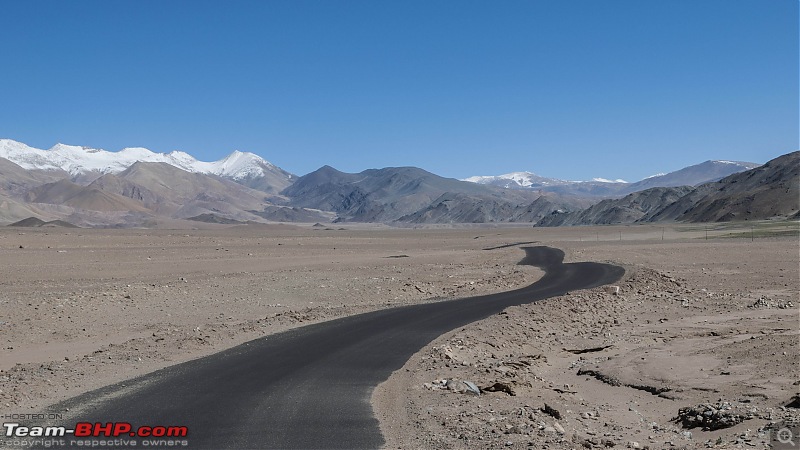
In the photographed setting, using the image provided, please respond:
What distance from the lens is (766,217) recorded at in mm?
128125

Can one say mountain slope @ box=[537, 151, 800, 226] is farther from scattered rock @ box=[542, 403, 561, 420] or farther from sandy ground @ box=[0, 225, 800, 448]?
scattered rock @ box=[542, 403, 561, 420]

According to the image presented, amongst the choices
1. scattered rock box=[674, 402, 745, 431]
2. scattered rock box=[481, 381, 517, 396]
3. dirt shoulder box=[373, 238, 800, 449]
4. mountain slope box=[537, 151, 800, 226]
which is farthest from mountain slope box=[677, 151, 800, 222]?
scattered rock box=[481, 381, 517, 396]

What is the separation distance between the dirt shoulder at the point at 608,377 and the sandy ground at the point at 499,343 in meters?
0.05

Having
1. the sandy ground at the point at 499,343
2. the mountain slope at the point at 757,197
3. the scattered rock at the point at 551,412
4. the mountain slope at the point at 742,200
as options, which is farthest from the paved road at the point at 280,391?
the mountain slope at the point at 757,197

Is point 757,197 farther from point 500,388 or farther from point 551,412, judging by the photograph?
point 551,412

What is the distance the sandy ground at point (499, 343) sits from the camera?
460 inches

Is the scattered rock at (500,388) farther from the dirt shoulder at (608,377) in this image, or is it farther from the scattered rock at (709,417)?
the scattered rock at (709,417)

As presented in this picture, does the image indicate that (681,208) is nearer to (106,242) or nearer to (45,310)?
(106,242)

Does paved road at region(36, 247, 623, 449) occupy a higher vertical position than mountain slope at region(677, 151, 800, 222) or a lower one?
lower

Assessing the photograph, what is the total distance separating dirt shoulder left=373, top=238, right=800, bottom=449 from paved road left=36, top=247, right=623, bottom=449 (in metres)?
0.70

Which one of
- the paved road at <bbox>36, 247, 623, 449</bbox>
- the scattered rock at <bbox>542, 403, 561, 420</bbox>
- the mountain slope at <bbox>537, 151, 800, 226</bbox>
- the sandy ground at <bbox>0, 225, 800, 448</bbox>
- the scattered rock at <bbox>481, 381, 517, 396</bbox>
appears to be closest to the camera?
the paved road at <bbox>36, 247, 623, 449</bbox>

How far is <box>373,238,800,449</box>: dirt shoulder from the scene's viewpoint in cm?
1101

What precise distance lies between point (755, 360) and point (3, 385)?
15481mm

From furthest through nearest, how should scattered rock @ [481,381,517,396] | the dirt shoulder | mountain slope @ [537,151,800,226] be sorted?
1. mountain slope @ [537,151,800,226]
2. scattered rock @ [481,381,517,396]
3. the dirt shoulder
